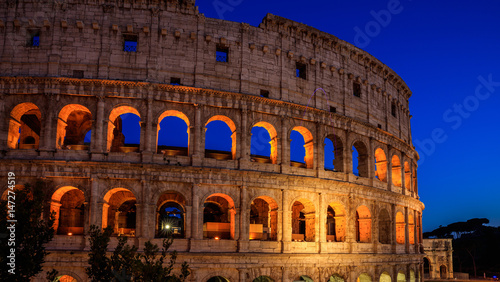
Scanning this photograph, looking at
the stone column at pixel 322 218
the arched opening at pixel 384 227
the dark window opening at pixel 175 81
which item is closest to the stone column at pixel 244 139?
the dark window opening at pixel 175 81

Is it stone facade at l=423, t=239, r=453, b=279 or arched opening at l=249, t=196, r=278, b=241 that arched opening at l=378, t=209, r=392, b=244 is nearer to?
arched opening at l=249, t=196, r=278, b=241

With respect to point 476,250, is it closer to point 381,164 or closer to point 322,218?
point 381,164

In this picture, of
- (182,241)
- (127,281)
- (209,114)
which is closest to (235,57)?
(209,114)

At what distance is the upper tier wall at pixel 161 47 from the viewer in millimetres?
22531

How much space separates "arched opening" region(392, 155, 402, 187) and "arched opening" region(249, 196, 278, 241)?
10.5 metres

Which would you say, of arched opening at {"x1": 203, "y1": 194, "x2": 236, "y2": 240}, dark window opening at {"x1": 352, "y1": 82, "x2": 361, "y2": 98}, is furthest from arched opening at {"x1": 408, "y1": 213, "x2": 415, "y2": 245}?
arched opening at {"x1": 203, "y1": 194, "x2": 236, "y2": 240}

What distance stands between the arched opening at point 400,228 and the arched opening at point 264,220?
10006mm

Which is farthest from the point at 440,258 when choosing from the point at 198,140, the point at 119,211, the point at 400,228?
the point at 119,211

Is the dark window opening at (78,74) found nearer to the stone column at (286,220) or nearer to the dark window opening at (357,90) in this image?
the stone column at (286,220)

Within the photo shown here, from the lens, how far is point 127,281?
14211 millimetres

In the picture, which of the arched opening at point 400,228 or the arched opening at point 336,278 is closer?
the arched opening at point 336,278

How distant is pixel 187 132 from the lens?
23344 millimetres

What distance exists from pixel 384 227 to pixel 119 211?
16135 mm

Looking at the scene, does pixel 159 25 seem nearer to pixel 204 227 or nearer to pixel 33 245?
pixel 204 227
